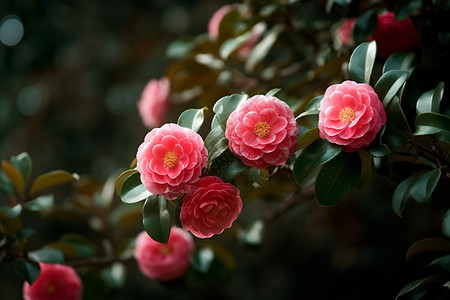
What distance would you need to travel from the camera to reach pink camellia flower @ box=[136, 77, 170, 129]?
50.5 inches

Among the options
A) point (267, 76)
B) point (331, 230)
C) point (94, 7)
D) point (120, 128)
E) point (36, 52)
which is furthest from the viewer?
point (120, 128)

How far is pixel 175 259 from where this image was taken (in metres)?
1.04

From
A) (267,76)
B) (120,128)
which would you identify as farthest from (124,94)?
(267,76)

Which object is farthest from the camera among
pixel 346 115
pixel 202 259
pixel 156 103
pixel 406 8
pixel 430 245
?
pixel 156 103

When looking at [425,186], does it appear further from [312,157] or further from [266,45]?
[266,45]

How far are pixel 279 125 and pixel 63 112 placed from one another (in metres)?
1.99

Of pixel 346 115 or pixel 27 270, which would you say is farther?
pixel 27 270

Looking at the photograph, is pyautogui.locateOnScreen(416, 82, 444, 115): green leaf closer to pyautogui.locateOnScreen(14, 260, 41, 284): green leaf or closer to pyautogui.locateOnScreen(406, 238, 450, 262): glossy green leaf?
pyautogui.locateOnScreen(406, 238, 450, 262): glossy green leaf

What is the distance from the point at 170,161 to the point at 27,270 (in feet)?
1.47

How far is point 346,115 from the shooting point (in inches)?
24.5

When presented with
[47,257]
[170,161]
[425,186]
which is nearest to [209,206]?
[170,161]

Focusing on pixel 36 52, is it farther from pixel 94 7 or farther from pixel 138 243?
pixel 138 243

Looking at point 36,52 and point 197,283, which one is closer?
point 197,283

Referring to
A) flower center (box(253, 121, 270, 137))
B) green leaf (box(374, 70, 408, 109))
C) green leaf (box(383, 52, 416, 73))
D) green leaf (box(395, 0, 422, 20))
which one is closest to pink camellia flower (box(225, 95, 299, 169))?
flower center (box(253, 121, 270, 137))
